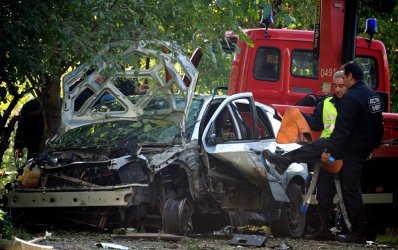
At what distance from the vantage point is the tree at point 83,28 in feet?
36.1

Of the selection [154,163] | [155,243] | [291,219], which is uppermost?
[154,163]

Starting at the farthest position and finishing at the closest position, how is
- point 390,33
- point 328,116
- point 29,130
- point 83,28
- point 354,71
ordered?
point 390,33
point 29,130
point 83,28
point 328,116
point 354,71

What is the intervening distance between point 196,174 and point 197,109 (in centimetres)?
106

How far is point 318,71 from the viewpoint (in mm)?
14680

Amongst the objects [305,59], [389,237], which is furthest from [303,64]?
[389,237]

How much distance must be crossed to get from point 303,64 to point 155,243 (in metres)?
5.96

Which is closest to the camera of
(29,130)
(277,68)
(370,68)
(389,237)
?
(389,237)

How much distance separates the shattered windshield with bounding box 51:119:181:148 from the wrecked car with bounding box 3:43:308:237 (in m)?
0.01

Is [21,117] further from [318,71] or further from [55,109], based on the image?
[318,71]

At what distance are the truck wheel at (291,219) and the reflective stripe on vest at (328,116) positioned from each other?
66.4 inches

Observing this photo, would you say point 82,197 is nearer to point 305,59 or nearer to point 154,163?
point 154,163

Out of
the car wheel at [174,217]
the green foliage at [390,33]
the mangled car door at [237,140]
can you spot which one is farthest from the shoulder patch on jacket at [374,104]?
the green foliage at [390,33]

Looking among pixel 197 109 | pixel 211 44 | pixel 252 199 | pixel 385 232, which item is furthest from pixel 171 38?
pixel 385 232

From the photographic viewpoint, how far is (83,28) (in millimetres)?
11953
